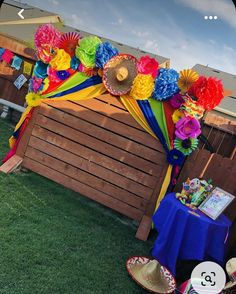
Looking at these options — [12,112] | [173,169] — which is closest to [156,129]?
[173,169]

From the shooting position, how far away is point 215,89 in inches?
151

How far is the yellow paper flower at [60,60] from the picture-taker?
181 inches

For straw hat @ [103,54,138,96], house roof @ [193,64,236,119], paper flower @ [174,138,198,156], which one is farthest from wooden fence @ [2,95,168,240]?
house roof @ [193,64,236,119]

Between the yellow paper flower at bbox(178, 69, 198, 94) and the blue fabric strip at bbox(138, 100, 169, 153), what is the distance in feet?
1.66

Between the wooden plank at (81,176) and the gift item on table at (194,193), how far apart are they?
1.00 meters

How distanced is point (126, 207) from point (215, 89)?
206 cm

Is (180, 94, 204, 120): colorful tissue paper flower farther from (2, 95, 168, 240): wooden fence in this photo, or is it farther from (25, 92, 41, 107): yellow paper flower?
(25, 92, 41, 107): yellow paper flower

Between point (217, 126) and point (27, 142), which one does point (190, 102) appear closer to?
point (217, 126)

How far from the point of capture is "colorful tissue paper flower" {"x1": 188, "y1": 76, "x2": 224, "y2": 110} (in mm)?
3832

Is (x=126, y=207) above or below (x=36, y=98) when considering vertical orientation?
below

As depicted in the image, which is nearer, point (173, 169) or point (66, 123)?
point (173, 169)

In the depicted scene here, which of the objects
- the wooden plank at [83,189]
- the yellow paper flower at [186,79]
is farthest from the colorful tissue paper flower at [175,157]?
the wooden plank at [83,189]

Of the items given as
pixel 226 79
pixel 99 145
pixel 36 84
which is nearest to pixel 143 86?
pixel 99 145

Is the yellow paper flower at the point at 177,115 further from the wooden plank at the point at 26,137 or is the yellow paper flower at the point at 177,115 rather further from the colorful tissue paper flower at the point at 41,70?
the wooden plank at the point at 26,137
